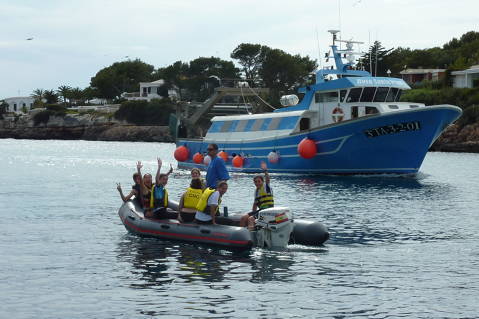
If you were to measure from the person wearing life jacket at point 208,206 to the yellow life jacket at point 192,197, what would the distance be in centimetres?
19

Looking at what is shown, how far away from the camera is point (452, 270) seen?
17.2m

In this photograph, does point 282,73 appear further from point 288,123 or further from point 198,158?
point 288,123

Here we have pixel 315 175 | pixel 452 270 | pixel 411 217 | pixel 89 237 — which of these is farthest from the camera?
pixel 315 175

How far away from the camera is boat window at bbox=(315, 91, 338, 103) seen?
4272cm

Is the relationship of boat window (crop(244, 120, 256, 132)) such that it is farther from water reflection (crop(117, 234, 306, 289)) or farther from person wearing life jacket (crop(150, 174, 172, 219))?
water reflection (crop(117, 234, 306, 289))

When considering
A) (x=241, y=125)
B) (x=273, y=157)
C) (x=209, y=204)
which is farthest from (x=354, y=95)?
(x=209, y=204)

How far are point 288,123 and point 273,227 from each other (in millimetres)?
25270

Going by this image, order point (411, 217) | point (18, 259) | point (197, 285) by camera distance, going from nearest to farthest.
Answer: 1. point (197, 285)
2. point (18, 259)
3. point (411, 217)

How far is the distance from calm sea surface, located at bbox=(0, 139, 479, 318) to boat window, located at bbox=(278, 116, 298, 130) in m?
12.5

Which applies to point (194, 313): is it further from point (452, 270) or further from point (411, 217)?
point (411, 217)

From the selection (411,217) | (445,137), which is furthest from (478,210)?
(445,137)

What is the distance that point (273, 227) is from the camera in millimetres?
18781

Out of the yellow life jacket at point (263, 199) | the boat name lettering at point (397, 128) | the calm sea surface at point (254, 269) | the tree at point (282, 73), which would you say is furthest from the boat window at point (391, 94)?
the tree at point (282, 73)

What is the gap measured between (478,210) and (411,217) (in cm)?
407
